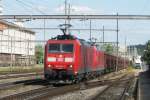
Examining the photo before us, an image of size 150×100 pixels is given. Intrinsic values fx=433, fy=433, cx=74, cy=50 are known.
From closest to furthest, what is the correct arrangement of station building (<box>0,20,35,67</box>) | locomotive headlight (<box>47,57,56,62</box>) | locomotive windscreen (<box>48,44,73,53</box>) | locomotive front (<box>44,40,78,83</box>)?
locomotive front (<box>44,40,78,83</box>)
locomotive headlight (<box>47,57,56,62</box>)
locomotive windscreen (<box>48,44,73,53</box>)
station building (<box>0,20,35,67</box>)

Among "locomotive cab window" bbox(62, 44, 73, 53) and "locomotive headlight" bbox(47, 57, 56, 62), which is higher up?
"locomotive cab window" bbox(62, 44, 73, 53)

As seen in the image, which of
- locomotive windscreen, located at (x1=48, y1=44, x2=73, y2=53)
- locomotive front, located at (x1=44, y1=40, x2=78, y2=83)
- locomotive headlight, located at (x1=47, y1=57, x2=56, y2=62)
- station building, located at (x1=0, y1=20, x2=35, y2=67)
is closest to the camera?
locomotive front, located at (x1=44, y1=40, x2=78, y2=83)

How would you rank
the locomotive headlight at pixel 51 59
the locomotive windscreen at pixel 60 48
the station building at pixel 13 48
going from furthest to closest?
1. the station building at pixel 13 48
2. the locomotive windscreen at pixel 60 48
3. the locomotive headlight at pixel 51 59

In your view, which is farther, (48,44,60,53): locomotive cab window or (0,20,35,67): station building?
(0,20,35,67): station building

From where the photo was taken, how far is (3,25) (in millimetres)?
106312

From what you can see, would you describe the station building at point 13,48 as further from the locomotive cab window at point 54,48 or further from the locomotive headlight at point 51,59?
the locomotive headlight at point 51,59

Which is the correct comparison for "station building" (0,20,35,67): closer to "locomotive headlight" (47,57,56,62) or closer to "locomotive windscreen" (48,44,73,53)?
"locomotive windscreen" (48,44,73,53)

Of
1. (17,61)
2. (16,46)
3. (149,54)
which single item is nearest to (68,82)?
(149,54)

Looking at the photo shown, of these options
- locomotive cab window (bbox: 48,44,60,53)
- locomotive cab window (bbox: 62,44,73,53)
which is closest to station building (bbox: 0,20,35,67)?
locomotive cab window (bbox: 48,44,60,53)

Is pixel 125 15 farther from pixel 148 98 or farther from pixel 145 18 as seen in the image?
pixel 148 98

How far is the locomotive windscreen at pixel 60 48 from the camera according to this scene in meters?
28.6

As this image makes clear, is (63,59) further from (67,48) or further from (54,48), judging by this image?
(54,48)

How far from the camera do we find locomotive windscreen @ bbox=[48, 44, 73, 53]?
2864cm

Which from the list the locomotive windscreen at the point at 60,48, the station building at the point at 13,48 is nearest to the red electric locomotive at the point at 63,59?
the locomotive windscreen at the point at 60,48
